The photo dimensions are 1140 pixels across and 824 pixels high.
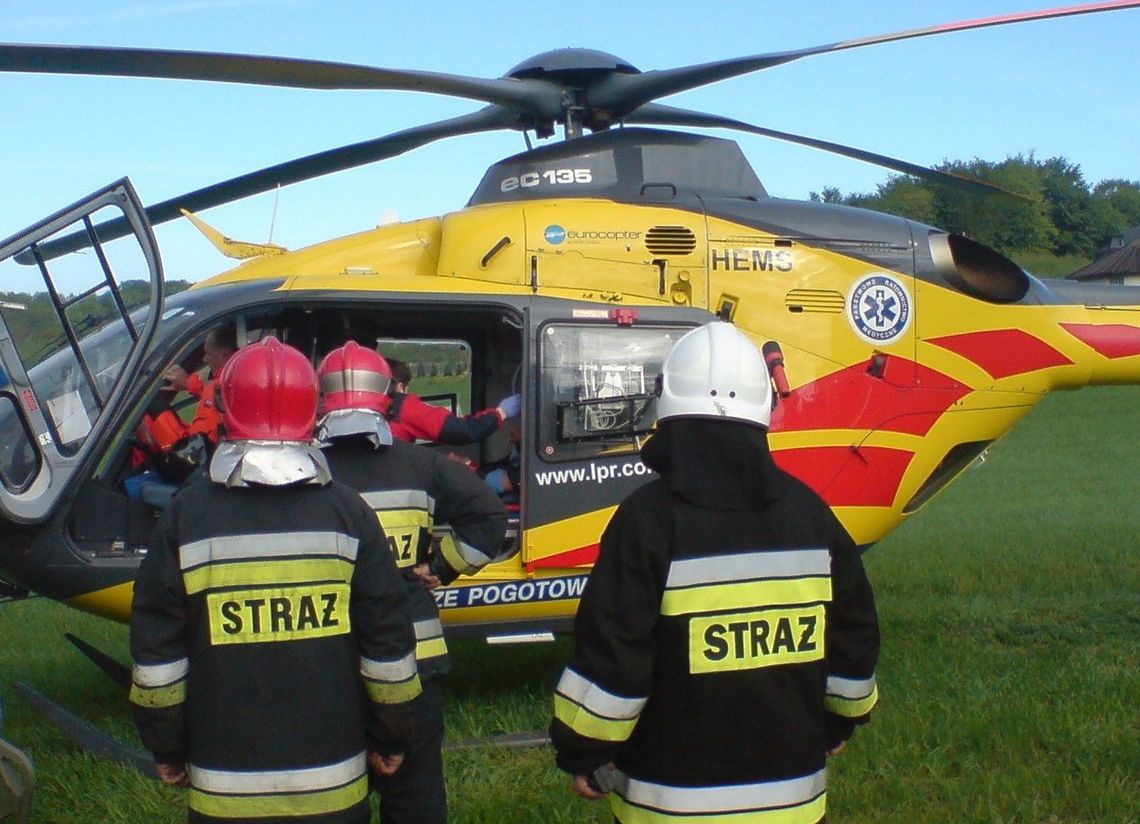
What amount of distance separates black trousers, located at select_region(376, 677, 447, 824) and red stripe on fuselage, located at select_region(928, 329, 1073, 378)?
4.00 meters

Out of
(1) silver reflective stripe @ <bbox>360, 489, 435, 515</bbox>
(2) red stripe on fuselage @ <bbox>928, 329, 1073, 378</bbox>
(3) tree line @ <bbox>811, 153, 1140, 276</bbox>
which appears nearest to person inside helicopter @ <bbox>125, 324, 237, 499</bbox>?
(1) silver reflective stripe @ <bbox>360, 489, 435, 515</bbox>

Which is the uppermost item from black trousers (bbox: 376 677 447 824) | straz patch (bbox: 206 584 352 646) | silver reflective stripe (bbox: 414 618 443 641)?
straz patch (bbox: 206 584 352 646)

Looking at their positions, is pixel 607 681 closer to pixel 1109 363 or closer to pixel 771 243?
pixel 771 243

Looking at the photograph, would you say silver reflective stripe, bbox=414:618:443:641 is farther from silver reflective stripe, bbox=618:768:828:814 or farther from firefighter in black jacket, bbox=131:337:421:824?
silver reflective stripe, bbox=618:768:828:814

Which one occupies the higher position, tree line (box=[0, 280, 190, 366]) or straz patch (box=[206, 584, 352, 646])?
tree line (box=[0, 280, 190, 366])

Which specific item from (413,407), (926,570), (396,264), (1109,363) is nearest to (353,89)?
(396,264)

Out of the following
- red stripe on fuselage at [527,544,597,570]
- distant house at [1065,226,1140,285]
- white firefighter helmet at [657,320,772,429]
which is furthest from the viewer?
distant house at [1065,226,1140,285]

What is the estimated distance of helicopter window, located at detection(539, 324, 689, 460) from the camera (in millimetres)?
5922

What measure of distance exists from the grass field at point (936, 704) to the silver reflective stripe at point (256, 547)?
6.97 feet

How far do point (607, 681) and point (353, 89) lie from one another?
12.9 feet

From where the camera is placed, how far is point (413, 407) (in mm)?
5430

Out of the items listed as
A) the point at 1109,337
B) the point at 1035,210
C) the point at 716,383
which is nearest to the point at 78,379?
the point at 716,383

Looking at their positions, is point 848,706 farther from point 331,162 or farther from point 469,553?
point 331,162

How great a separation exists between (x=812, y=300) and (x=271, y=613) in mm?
4250
